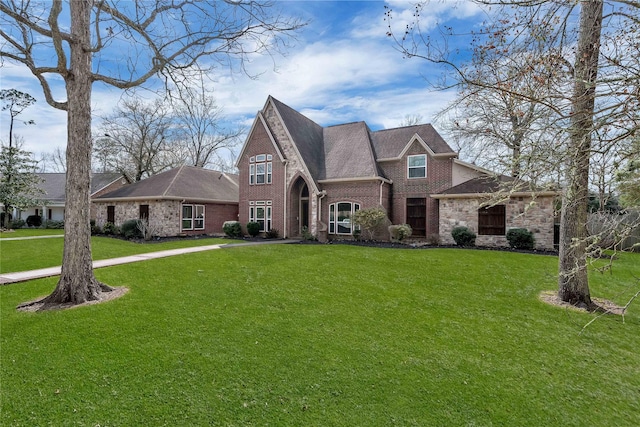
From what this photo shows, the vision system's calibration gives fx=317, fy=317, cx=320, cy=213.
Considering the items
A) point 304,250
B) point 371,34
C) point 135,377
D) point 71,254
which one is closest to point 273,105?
point 304,250

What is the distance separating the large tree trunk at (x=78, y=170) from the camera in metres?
7.11

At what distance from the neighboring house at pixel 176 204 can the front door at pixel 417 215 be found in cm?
1353

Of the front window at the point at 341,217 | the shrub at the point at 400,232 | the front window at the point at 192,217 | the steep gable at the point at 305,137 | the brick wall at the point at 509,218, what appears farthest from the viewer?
the front window at the point at 192,217

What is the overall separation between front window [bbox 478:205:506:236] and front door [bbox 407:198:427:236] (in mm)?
3146

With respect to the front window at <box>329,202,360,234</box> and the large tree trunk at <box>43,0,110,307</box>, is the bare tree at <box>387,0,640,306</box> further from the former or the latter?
the front window at <box>329,202,360,234</box>

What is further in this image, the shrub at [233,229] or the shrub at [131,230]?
the shrub at [233,229]

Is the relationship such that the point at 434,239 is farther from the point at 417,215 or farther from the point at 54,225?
the point at 54,225

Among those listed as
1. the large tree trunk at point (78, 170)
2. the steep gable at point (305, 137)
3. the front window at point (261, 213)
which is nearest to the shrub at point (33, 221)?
the front window at point (261, 213)

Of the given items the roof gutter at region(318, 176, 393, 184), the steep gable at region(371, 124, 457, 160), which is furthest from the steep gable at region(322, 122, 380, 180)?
the steep gable at region(371, 124, 457, 160)

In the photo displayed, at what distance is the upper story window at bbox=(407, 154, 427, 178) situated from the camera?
727 inches

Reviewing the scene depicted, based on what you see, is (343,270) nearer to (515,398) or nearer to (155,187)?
(515,398)

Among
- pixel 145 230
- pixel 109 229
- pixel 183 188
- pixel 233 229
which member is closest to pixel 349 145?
pixel 233 229

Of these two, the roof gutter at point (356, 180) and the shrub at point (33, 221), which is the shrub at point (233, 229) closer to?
the roof gutter at point (356, 180)

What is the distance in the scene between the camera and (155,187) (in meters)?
22.1
